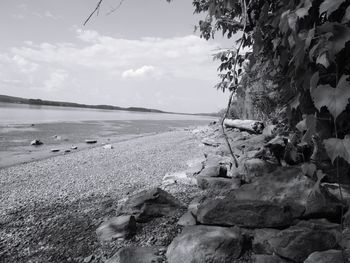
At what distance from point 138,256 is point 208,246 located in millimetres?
863

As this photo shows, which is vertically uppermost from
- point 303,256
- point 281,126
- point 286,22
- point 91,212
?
point 286,22

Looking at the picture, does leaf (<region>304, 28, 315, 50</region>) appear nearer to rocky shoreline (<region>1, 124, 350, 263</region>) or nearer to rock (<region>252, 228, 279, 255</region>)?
rocky shoreline (<region>1, 124, 350, 263</region>)

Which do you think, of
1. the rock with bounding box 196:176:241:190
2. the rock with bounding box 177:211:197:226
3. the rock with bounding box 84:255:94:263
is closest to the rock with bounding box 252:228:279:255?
the rock with bounding box 177:211:197:226

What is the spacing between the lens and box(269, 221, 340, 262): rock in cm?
286

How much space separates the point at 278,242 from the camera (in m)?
2.99

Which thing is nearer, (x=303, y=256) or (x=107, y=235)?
(x=303, y=256)

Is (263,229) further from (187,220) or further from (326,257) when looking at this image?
(187,220)

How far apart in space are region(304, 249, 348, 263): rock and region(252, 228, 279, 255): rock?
488 millimetres

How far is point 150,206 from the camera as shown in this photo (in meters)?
4.80

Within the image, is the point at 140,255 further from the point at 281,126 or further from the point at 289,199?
the point at 281,126

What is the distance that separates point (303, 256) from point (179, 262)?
1.30 m

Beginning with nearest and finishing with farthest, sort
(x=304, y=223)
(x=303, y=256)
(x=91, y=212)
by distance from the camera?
(x=303, y=256)
(x=304, y=223)
(x=91, y=212)

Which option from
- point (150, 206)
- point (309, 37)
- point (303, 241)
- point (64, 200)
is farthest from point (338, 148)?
point (64, 200)

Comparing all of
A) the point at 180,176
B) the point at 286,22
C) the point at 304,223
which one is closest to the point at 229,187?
the point at 304,223
